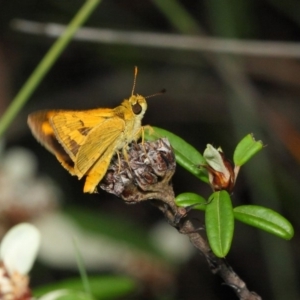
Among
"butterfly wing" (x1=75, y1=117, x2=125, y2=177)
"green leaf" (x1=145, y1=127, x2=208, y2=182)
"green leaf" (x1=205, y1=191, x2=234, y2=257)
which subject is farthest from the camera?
→ "butterfly wing" (x1=75, y1=117, x2=125, y2=177)

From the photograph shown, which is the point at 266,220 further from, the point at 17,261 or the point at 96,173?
the point at 17,261

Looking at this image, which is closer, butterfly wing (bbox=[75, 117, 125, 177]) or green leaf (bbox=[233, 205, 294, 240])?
green leaf (bbox=[233, 205, 294, 240])

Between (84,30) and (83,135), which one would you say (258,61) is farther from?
(83,135)

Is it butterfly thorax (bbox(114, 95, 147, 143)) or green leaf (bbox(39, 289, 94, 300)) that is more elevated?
butterfly thorax (bbox(114, 95, 147, 143))

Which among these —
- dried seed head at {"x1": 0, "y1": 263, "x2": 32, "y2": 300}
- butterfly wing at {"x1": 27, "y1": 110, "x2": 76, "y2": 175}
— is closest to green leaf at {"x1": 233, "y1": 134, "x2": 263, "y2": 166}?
butterfly wing at {"x1": 27, "y1": 110, "x2": 76, "y2": 175}

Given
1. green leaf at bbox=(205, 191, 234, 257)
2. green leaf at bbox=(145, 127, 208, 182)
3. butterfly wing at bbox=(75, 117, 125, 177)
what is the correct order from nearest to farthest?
green leaf at bbox=(205, 191, 234, 257), green leaf at bbox=(145, 127, 208, 182), butterfly wing at bbox=(75, 117, 125, 177)

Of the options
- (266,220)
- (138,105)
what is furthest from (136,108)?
(266,220)

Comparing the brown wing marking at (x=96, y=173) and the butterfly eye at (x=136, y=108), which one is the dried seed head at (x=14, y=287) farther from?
the butterfly eye at (x=136, y=108)

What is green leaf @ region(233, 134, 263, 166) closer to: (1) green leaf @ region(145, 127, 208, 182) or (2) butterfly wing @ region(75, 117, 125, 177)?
(1) green leaf @ region(145, 127, 208, 182)
